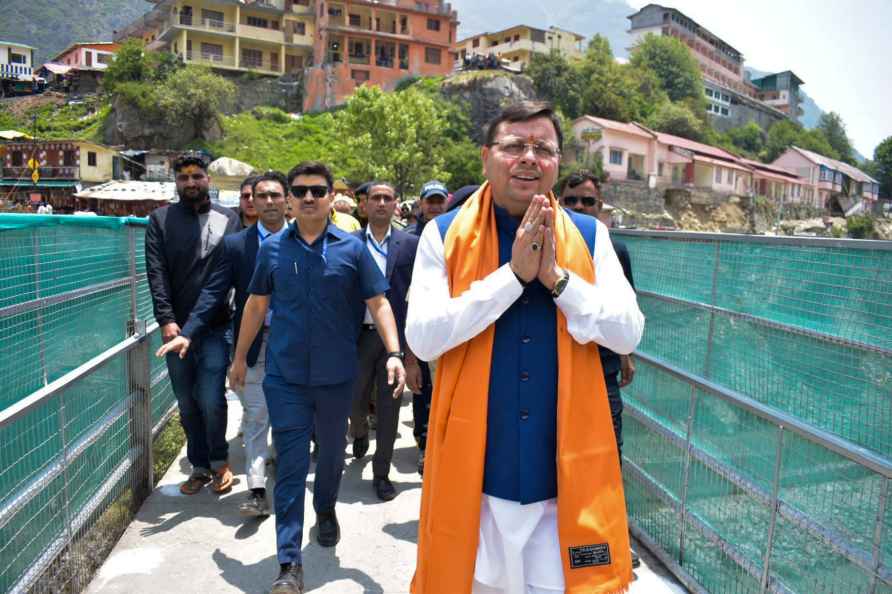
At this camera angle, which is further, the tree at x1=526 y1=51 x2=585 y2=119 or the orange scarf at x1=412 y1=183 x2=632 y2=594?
the tree at x1=526 y1=51 x2=585 y2=119

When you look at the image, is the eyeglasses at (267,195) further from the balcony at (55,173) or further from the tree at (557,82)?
the tree at (557,82)

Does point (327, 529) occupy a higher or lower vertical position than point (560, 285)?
lower

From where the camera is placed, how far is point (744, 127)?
82.2 m

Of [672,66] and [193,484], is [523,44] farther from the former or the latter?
[193,484]

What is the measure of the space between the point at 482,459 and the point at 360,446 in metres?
3.61

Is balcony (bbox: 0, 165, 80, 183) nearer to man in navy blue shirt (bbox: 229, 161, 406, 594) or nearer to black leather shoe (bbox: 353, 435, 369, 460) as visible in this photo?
black leather shoe (bbox: 353, 435, 369, 460)

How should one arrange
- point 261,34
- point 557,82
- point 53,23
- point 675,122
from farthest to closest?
1. point 53,23
2. point 675,122
3. point 557,82
4. point 261,34

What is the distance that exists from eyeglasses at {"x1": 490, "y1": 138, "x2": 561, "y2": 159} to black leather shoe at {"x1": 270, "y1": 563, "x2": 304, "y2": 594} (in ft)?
7.62

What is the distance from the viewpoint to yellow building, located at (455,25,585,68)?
6925cm

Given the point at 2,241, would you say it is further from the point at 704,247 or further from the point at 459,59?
the point at 459,59

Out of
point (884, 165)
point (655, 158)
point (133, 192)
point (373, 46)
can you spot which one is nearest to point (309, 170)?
point (133, 192)

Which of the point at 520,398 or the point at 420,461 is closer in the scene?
the point at 520,398

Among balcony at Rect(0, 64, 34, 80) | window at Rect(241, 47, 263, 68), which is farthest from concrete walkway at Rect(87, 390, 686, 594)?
balcony at Rect(0, 64, 34, 80)

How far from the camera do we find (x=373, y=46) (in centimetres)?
5519
